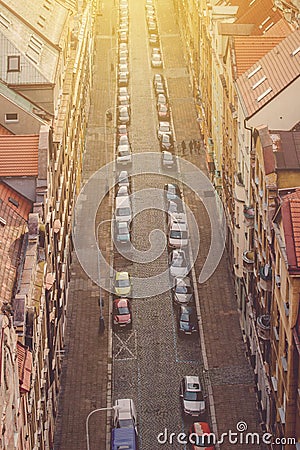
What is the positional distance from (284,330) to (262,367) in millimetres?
14742

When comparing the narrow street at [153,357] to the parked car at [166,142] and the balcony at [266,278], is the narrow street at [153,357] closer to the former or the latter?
the balcony at [266,278]

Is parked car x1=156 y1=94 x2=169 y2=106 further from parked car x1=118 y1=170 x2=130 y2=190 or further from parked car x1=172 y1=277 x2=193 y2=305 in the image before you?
parked car x1=172 y1=277 x2=193 y2=305

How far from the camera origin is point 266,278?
274ft

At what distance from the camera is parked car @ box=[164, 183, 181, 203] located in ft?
436

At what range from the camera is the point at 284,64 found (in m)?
99.3

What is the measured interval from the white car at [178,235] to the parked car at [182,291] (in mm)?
7838

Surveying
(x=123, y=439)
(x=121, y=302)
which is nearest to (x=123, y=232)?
(x=121, y=302)

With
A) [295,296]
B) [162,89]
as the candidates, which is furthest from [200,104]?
[295,296]

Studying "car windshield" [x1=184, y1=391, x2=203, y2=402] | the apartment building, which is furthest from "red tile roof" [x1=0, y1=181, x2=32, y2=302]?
"car windshield" [x1=184, y1=391, x2=203, y2=402]

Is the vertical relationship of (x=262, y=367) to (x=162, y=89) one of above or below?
below

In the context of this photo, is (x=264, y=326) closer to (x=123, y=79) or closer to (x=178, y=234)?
(x=178, y=234)

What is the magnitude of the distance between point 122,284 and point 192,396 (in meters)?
22.9

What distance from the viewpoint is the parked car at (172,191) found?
132875mm

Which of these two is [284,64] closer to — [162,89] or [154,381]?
[154,381]
